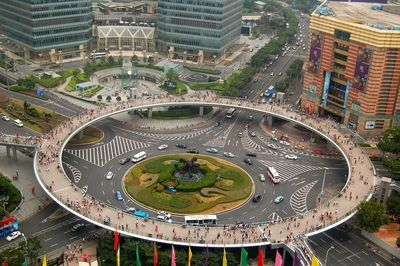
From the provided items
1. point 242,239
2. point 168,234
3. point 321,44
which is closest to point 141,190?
point 168,234

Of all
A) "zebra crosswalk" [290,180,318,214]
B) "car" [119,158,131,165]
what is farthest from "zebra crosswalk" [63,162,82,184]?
"zebra crosswalk" [290,180,318,214]

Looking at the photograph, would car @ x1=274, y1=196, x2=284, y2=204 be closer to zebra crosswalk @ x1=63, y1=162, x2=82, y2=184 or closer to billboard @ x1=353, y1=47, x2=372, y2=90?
zebra crosswalk @ x1=63, y1=162, x2=82, y2=184

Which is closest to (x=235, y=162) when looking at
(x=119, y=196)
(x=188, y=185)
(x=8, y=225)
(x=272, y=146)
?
(x=272, y=146)

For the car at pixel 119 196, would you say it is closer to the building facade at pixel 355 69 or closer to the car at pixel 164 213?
the car at pixel 164 213

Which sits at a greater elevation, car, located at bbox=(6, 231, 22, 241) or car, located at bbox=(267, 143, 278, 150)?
car, located at bbox=(267, 143, 278, 150)

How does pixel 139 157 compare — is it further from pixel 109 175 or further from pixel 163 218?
pixel 163 218
